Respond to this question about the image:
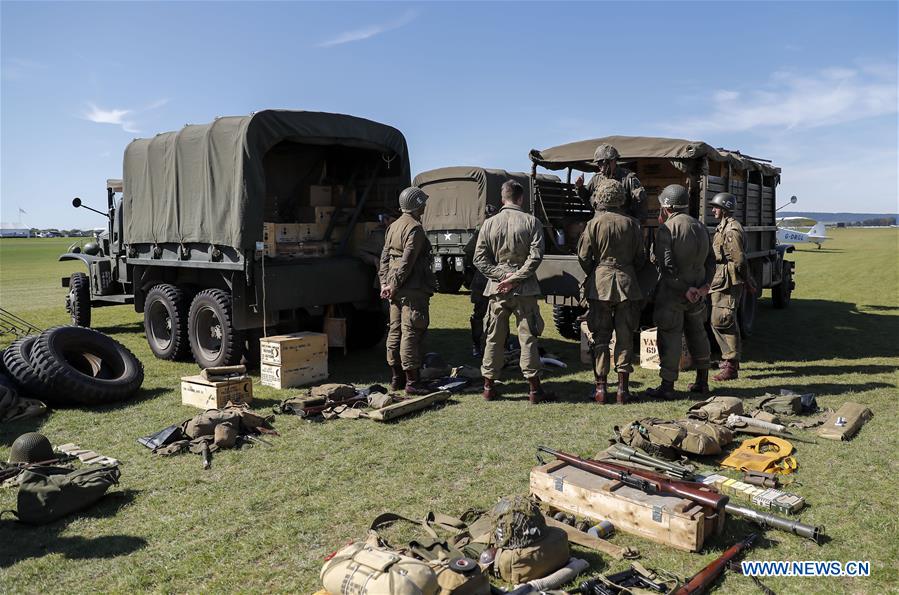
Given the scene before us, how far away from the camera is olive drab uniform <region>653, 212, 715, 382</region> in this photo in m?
7.28

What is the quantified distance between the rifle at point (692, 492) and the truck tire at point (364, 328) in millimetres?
5874

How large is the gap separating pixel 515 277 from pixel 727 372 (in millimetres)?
3213

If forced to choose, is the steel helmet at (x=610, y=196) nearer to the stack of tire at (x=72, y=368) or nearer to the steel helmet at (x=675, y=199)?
the steel helmet at (x=675, y=199)

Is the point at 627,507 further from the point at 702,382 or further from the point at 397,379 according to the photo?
the point at 397,379

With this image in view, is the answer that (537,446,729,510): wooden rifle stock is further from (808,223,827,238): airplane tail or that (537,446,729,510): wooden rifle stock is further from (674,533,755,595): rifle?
(808,223,827,238): airplane tail

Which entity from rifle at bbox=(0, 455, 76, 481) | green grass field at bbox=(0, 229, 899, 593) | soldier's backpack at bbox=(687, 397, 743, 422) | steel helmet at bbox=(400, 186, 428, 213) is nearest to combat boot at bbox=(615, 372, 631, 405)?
green grass field at bbox=(0, 229, 899, 593)

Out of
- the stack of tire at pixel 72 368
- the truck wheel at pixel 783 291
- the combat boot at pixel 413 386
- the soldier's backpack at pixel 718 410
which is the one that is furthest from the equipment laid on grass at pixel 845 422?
the truck wheel at pixel 783 291

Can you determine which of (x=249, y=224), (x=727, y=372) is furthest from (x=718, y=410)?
(x=249, y=224)

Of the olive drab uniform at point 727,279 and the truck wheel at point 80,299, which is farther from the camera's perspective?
the truck wheel at point 80,299

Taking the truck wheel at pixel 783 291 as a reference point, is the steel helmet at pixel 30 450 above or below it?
below

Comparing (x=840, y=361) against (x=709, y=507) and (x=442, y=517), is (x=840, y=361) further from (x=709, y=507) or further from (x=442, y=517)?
(x=442, y=517)

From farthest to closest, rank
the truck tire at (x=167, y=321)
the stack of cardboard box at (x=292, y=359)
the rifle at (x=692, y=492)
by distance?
the truck tire at (x=167, y=321) → the stack of cardboard box at (x=292, y=359) → the rifle at (x=692, y=492)

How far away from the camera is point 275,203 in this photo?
10148 millimetres

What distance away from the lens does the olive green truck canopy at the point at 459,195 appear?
15.3 m
